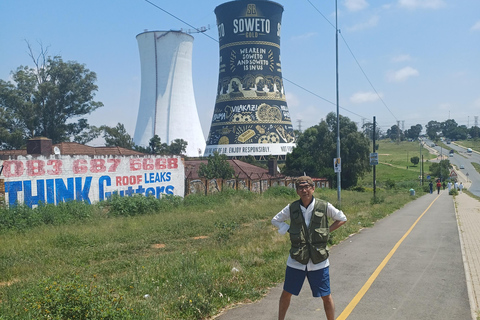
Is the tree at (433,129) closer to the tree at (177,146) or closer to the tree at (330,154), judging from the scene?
the tree at (330,154)

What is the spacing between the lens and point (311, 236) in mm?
4422

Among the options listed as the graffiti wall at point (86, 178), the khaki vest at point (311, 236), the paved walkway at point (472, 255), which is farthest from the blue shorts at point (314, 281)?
the graffiti wall at point (86, 178)

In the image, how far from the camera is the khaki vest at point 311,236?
14.4 feet

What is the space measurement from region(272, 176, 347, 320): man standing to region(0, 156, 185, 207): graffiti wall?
1187 centimetres

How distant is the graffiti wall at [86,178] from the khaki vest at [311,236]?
1192cm

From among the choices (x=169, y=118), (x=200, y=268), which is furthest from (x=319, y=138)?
(x=200, y=268)

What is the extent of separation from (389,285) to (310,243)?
2.78 m

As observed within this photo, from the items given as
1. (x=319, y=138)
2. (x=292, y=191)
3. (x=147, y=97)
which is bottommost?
(x=292, y=191)

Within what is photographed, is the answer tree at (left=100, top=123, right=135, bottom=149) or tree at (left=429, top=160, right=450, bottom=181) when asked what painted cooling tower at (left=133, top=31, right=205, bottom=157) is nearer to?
tree at (left=100, top=123, right=135, bottom=149)

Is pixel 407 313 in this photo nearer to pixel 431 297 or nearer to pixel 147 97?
pixel 431 297

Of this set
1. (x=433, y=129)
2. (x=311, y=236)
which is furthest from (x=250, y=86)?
(x=433, y=129)

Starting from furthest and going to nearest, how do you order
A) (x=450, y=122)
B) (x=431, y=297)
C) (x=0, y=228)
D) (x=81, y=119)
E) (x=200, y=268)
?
(x=450, y=122) → (x=81, y=119) → (x=0, y=228) → (x=200, y=268) → (x=431, y=297)

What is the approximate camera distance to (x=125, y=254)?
8.97 metres

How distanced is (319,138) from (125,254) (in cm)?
4020
